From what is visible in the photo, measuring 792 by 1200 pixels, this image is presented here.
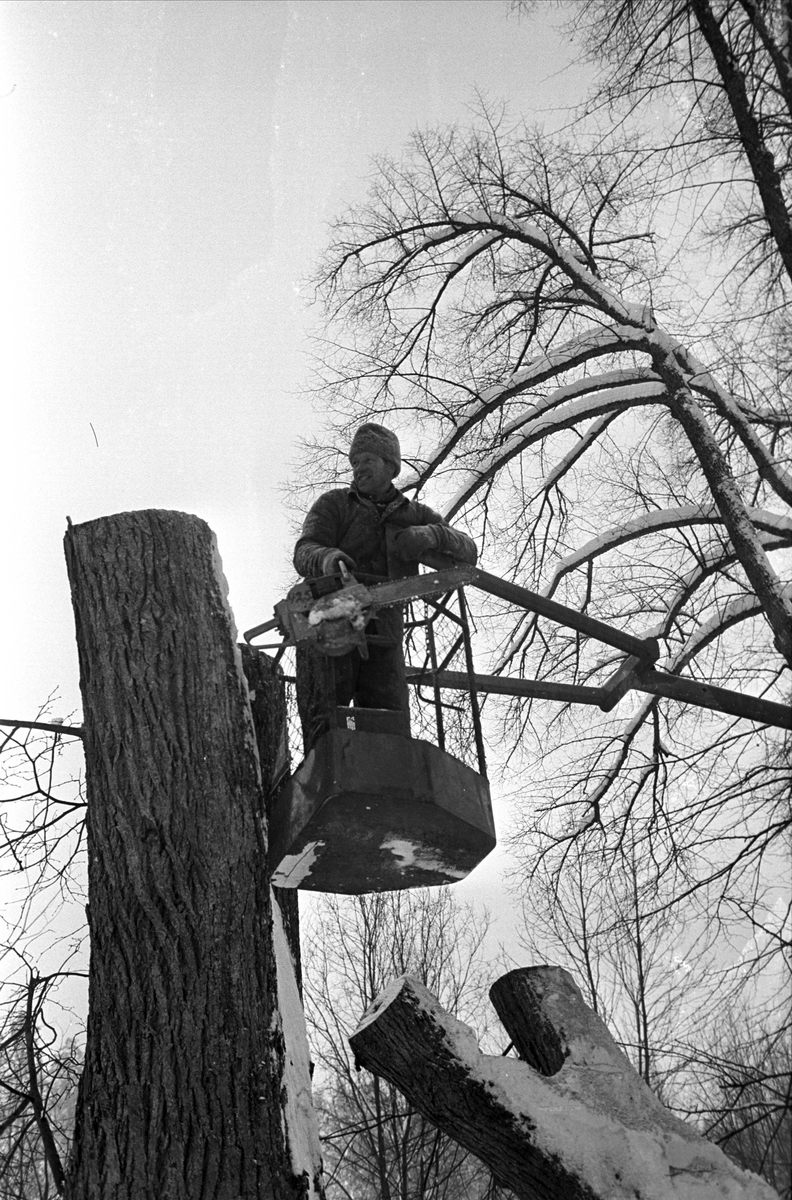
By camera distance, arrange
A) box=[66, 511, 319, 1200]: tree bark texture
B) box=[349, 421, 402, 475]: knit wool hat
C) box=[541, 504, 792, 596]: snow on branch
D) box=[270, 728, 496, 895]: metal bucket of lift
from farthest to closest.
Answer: box=[541, 504, 792, 596]: snow on branch
box=[349, 421, 402, 475]: knit wool hat
box=[270, 728, 496, 895]: metal bucket of lift
box=[66, 511, 319, 1200]: tree bark texture

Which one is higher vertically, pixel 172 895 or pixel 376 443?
pixel 376 443

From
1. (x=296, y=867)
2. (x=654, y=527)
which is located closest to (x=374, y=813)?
(x=296, y=867)

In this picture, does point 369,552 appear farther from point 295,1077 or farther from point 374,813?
point 295,1077

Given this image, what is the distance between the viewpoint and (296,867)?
345 centimetres

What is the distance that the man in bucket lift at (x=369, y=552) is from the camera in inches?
150

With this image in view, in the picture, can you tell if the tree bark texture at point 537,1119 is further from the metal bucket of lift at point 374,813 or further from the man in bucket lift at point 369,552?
the man in bucket lift at point 369,552

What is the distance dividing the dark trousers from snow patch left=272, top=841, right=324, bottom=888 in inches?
17.3

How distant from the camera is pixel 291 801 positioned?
3.35 m

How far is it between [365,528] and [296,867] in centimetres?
142

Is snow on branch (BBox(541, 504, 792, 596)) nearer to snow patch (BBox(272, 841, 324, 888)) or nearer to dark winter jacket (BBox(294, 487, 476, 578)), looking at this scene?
dark winter jacket (BBox(294, 487, 476, 578))

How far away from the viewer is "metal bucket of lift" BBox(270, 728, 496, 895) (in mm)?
3232

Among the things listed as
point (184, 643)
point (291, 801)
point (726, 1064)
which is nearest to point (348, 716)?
point (291, 801)

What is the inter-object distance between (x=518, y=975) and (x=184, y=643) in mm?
1706

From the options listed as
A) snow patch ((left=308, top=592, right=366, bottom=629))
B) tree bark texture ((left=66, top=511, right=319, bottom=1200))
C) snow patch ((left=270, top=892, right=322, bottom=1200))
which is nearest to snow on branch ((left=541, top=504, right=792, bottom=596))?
snow patch ((left=308, top=592, right=366, bottom=629))
